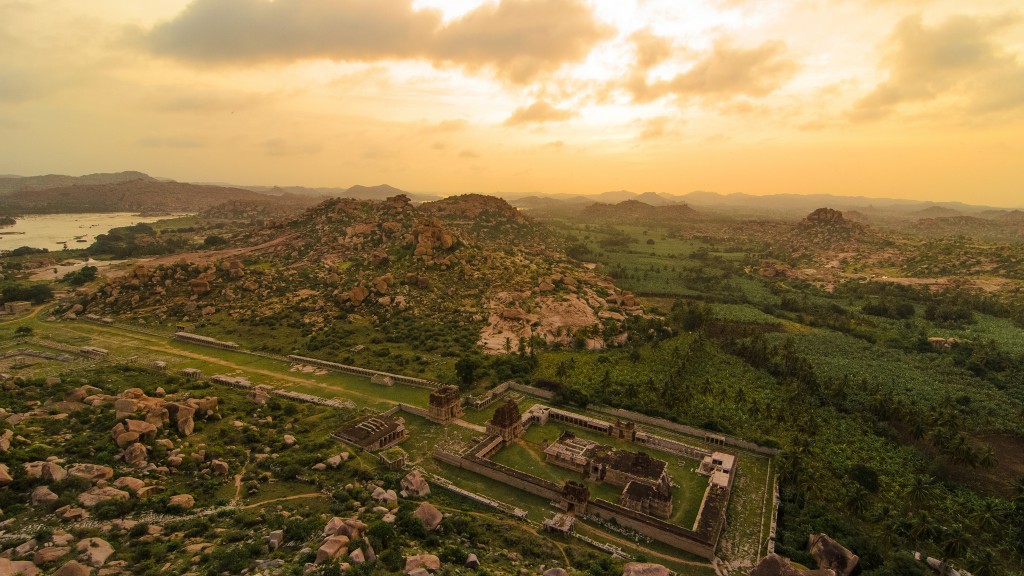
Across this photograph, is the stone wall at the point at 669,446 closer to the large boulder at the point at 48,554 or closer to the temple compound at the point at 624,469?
the temple compound at the point at 624,469

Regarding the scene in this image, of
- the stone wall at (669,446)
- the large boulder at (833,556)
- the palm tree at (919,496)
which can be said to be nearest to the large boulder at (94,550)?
the stone wall at (669,446)

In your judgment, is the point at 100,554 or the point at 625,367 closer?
the point at 100,554

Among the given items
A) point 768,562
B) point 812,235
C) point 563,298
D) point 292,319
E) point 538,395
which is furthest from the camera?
point 812,235

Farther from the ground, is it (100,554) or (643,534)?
(100,554)

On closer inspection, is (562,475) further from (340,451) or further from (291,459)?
(291,459)

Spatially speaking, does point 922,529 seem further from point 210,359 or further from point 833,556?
point 210,359

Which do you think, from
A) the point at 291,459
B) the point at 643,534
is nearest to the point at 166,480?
the point at 291,459

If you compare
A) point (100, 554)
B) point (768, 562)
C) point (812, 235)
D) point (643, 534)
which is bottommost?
point (643, 534)
